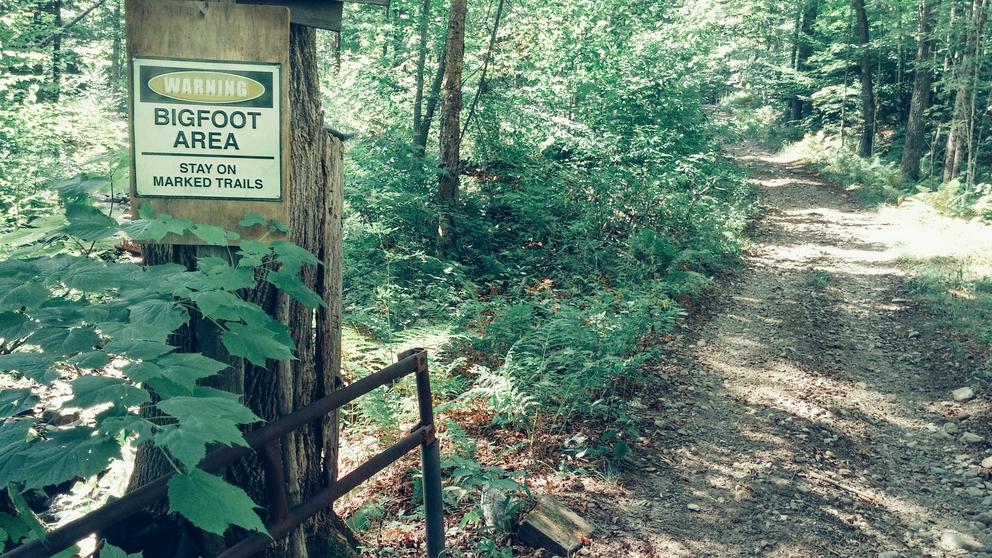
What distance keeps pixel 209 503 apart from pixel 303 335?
4.50 feet

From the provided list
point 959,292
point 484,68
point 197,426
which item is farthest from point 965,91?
point 197,426

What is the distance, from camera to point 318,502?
102 inches

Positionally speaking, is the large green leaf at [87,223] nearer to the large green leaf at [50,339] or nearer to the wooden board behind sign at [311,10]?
the large green leaf at [50,339]

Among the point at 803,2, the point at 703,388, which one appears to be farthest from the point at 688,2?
the point at 703,388

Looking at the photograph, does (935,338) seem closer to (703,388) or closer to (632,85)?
(703,388)

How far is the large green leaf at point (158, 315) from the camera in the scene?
184 cm

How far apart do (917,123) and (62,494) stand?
22.5 metres

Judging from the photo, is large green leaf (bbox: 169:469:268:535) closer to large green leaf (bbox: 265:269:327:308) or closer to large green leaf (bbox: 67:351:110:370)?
large green leaf (bbox: 67:351:110:370)

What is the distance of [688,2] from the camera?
2181 cm

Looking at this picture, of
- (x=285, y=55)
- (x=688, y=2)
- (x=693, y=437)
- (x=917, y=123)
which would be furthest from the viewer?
(x=688, y=2)

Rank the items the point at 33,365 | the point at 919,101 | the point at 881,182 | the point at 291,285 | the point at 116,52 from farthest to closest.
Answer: the point at 116,52
the point at 919,101
the point at 881,182
the point at 291,285
the point at 33,365

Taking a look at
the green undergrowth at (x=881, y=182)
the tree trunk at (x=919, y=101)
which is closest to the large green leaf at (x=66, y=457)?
the green undergrowth at (x=881, y=182)

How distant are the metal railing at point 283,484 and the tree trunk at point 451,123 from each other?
7.29 m

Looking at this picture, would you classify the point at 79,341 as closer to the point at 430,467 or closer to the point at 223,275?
the point at 223,275
